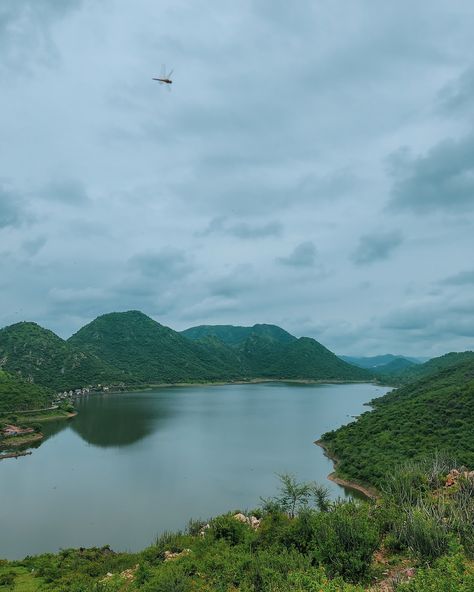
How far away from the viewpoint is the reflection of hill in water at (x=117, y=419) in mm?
82906

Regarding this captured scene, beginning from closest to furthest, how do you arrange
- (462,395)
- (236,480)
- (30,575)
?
(30,575) < (236,480) < (462,395)

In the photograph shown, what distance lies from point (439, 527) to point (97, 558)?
901 inches

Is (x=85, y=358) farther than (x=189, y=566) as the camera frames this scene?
Yes

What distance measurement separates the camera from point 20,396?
10938 cm

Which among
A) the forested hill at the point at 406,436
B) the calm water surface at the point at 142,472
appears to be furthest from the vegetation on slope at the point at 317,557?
the forested hill at the point at 406,436

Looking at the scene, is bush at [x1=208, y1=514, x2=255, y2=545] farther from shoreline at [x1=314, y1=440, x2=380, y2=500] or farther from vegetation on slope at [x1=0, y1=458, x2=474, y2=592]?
shoreline at [x1=314, y1=440, x2=380, y2=500]

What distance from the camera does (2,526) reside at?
1532 inches

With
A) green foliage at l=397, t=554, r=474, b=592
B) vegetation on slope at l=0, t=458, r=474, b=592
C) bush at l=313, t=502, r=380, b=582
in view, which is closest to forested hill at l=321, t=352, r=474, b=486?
vegetation on slope at l=0, t=458, r=474, b=592

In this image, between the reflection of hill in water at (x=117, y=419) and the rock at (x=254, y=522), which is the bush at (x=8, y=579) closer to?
the rock at (x=254, y=522)

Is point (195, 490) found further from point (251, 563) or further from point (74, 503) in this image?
point (251, 563)

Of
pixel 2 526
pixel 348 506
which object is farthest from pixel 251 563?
pixel 2 526

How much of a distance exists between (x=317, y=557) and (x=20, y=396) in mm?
111180

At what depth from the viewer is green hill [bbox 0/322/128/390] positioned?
532 feet

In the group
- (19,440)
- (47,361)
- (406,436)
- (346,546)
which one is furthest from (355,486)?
(47,361)
